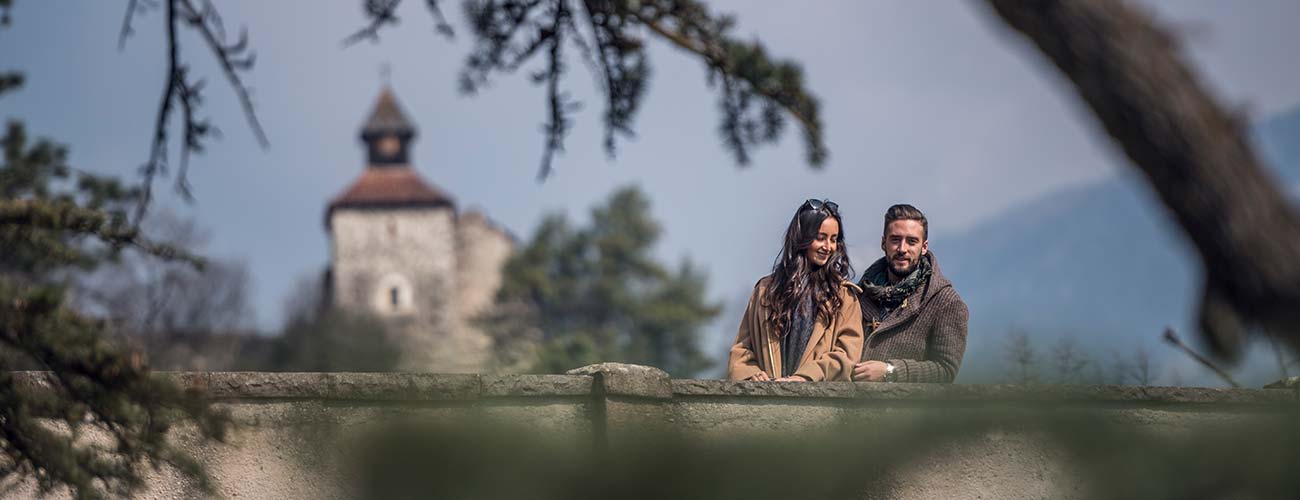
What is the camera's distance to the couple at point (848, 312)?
5695 millimetres

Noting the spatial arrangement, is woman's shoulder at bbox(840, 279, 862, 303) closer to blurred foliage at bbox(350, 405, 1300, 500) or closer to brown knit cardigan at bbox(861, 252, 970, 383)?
brown knit cardigan at bbox(861, 252, 970, 383)

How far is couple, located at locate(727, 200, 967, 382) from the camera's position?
18.7ft

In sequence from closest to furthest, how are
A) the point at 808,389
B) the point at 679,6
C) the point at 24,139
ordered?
the point at 808,389 → the point at 679,6 → the point at 24,139

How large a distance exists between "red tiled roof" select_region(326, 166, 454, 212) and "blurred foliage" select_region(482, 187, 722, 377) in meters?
6.85

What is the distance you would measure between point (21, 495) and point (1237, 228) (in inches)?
181

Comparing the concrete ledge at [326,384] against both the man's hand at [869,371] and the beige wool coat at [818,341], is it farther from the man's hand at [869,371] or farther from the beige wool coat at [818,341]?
the man's hand at [869,371]

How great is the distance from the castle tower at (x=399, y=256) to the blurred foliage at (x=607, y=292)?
3.82m

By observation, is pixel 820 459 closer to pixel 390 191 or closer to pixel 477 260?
pixel 477 260

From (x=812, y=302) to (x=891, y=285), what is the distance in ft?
1.29

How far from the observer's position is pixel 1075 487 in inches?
57.3

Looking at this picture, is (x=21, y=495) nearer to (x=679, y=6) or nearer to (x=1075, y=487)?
(x=679, y=6)

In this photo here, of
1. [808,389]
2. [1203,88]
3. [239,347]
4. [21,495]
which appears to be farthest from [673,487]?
[239,347]

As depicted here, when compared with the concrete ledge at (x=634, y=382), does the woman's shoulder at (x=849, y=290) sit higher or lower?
higher

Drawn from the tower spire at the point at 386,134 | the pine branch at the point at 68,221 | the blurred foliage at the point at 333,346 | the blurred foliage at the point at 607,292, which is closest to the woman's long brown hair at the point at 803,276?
the pine branch at the point at 68,221
